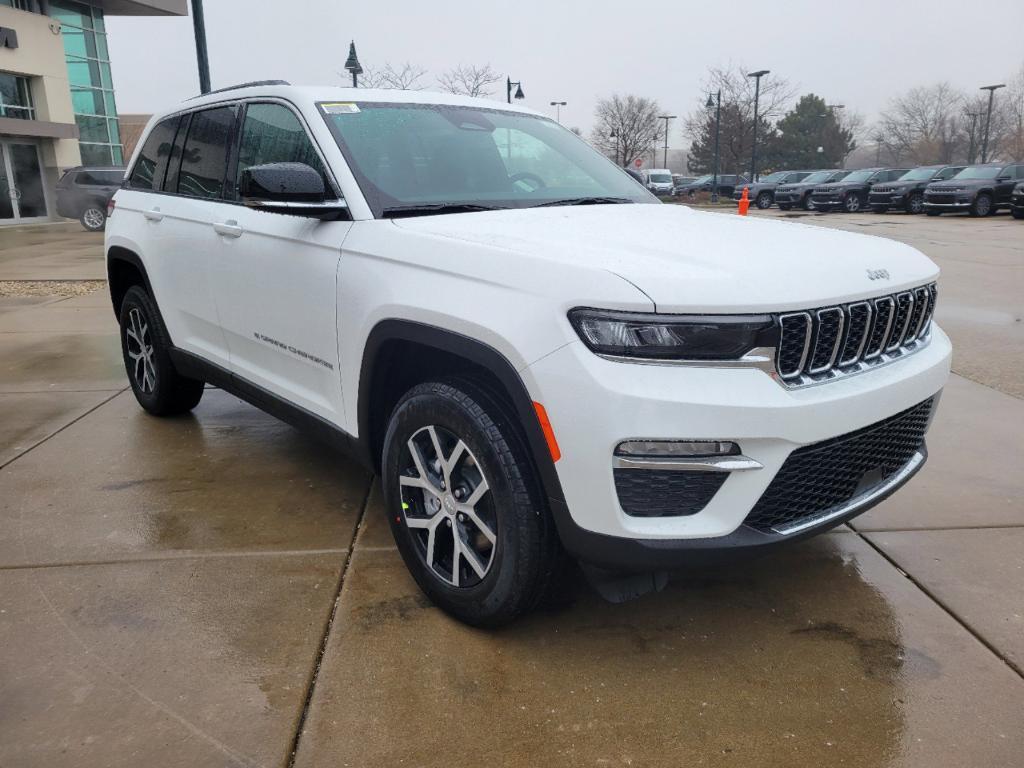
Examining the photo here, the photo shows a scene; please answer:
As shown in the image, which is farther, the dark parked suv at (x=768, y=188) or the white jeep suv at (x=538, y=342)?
the dark parked suv at (x=768, y=188)

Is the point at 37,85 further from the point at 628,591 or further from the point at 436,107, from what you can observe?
the point at 628,591

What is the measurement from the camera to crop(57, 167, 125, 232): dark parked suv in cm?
2209

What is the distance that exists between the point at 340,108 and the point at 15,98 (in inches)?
1088

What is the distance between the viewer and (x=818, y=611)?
2986 millimetres

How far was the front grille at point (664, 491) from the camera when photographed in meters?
2.26

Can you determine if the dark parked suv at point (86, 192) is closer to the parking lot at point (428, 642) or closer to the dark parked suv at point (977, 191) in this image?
the parking lot at point (428, 642)

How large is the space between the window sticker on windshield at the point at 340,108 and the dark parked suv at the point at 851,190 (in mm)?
29905

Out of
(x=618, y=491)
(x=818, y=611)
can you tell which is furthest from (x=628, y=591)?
(x=818, y=611)

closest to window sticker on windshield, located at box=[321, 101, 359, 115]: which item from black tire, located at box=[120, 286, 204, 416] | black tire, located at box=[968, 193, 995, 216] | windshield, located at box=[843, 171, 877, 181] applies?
black tire, located at box=[120, 286, 204, 416]

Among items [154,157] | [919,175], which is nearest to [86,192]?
[154,157]

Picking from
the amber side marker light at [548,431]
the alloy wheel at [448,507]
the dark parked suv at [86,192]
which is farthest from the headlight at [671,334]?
the dark parked suv at [86,192]

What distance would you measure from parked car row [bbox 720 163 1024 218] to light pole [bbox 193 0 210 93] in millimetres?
22646

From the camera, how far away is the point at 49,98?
86.1ft

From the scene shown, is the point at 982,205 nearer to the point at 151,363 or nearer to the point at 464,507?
the point at 151,363
